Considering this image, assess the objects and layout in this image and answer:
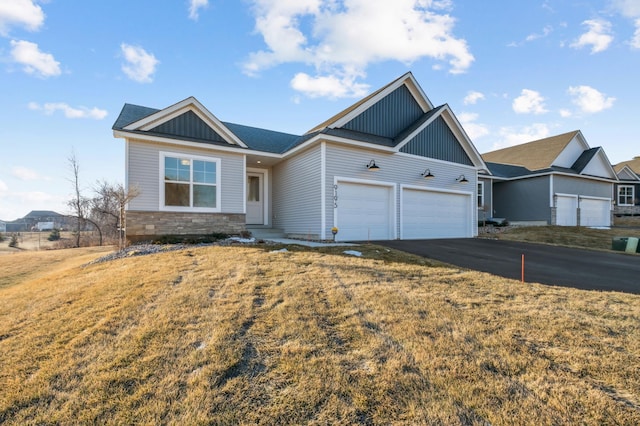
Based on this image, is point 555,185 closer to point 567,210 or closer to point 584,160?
point 567,210

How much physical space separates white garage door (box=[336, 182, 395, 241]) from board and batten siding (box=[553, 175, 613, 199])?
15.1 meters

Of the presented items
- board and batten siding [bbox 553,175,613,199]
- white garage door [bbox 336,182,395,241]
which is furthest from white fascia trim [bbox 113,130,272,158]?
board and batten siding [bbox 553,175,613,199]

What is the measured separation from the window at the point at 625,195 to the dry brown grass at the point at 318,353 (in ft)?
107

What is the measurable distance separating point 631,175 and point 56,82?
41778 mm

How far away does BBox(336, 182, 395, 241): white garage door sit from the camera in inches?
433

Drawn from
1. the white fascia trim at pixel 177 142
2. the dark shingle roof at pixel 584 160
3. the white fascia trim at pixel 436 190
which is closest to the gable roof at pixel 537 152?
the dark shingle roof at pixel 584 160

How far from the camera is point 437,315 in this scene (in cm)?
368

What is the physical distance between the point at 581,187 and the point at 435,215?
15802 millimetres

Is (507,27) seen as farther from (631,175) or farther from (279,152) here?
(631,175)

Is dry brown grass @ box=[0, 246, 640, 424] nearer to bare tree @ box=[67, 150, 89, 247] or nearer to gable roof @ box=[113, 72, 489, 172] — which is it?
gable roof @ box=[113, 72, 489, 172]

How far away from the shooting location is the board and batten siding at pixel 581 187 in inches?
775

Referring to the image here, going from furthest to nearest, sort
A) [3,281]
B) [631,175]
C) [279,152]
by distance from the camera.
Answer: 1. [631,175]
2. [279,152]
3. [3,281]

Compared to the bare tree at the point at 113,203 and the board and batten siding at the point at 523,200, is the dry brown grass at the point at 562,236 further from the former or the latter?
the bare tree at the point at 113,203

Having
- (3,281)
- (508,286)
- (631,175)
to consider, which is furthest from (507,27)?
(631,175)
